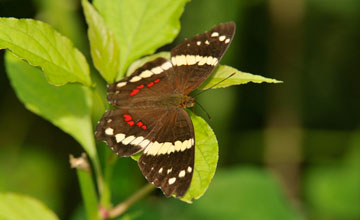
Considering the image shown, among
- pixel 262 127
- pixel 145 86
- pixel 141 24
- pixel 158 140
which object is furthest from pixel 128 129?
pixel 262 127

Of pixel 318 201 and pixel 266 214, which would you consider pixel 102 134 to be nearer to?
pixel 266 214

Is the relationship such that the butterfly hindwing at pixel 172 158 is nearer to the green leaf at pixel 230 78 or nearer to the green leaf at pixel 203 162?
the green leaf at pixel 203 162

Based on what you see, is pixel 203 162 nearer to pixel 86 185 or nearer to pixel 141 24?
pixel 86 185

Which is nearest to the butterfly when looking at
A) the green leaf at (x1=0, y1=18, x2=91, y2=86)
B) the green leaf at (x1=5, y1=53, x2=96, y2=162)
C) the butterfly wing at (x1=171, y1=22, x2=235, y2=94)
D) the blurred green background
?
the butterfly wing at (x1=171, y1=22, x2=235, y2=94)

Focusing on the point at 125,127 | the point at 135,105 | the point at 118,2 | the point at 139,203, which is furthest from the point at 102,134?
the point at 139,203

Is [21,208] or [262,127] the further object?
[262,127]

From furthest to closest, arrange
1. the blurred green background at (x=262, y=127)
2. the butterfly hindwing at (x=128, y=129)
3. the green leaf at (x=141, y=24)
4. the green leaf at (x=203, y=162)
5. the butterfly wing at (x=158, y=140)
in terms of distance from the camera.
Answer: the blurred green background at (x=262, y=127) < the green leaf at (x=141, y=24) < the butterfly hindwing at (x=128, y=129) < the butterfly wing at (x=158, y=140) < the green leaf at (x=203, y=162)

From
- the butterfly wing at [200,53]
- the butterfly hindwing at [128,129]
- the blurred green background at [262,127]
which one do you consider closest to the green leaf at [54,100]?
the butterfly hindwing at [128,129]
